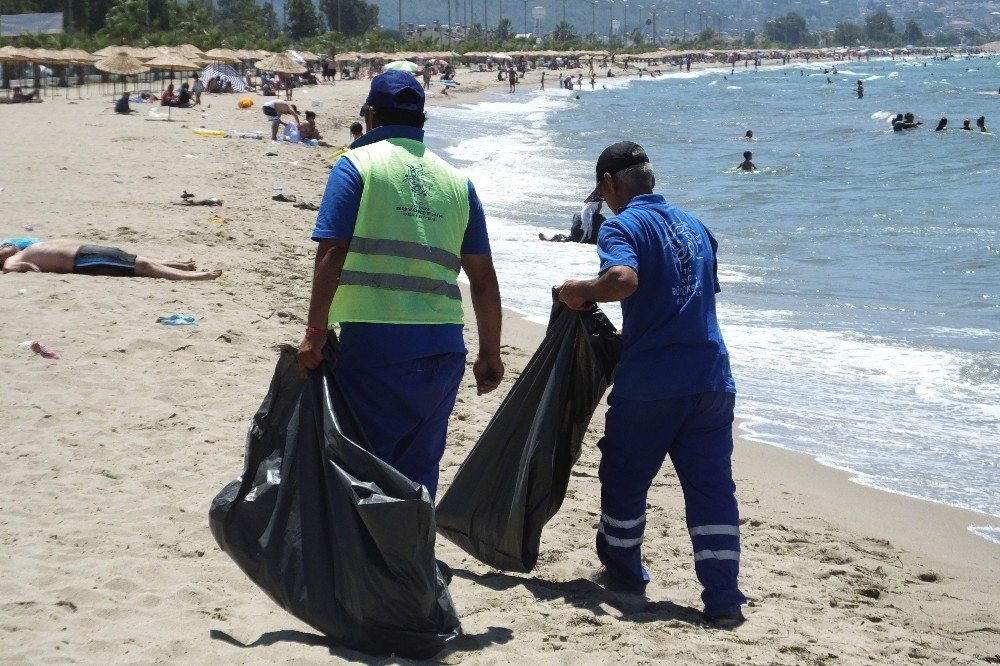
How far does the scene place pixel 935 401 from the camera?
22.0ft

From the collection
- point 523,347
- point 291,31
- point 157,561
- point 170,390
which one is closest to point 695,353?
point 157,561

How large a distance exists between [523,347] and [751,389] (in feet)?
5.41

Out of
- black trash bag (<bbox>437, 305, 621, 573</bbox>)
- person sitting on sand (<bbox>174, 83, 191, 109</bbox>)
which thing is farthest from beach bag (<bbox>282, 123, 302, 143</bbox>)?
black trash bag (<bbox>437, 305, 621, 573</bbox>)

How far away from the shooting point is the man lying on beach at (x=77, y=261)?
7.51 metres

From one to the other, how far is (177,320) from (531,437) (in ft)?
11.9

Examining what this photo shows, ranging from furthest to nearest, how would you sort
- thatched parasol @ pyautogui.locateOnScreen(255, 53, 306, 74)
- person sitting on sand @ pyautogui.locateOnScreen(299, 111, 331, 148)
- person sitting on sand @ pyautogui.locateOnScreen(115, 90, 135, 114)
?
thatched parasol @ pyautogui.locateOnScreen(255, 53, 306, 74)
person sitting on sand @ pyautogui.locateOnScreen(115, 90, 135, 114)
person sitting on sand @ pyautogui.locateOnScreen(299, 111, 331, 148)

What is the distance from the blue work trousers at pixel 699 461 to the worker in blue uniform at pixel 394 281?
26.0 inches

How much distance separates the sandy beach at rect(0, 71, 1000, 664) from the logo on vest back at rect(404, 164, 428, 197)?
125 cm

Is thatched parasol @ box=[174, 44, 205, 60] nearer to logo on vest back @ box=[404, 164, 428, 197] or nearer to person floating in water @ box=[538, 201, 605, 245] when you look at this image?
person floating in water @ box=[538, 201, 605, 245]

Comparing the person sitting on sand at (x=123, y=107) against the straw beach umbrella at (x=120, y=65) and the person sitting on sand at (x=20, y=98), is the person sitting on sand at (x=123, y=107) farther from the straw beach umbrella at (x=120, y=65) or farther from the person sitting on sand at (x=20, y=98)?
the person sitting on sand at (x=20, y=98)

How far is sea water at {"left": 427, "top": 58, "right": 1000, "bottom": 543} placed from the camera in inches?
239

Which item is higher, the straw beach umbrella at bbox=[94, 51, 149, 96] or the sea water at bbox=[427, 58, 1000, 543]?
the straw beach umbrella at bbox=[94, 51, 149, 96]

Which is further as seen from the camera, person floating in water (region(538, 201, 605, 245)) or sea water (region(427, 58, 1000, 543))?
person floating in water (region(538, 201, 605, 245))

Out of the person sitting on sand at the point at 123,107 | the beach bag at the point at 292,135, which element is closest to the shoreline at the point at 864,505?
the beach bag at the point at 292,135
